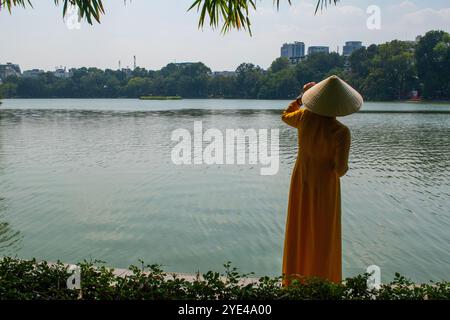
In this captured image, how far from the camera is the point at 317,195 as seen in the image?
3.12 m

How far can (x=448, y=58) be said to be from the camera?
61.8 meters

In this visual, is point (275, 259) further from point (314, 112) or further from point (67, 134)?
point (67, 134)

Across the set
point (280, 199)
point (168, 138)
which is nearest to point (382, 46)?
point (168, 138)

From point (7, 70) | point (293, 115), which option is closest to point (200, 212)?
point (293, 115)

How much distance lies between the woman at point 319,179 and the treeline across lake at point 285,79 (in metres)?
63.2

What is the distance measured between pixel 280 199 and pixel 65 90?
10742 centimetres

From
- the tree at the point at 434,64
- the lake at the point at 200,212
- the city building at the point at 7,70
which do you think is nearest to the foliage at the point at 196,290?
the lake at the point at 200,212

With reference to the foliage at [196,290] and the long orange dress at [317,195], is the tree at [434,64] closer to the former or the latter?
the long orange dress at [317,195]

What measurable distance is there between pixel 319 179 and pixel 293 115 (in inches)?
18.6

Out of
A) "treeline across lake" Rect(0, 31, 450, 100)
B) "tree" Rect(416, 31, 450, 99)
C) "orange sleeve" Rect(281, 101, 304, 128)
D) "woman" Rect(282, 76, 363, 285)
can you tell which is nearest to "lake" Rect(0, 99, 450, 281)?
"woman" Rect(282, 76, 363, 285)

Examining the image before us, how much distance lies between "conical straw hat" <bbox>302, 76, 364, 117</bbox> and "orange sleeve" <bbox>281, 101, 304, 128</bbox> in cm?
12

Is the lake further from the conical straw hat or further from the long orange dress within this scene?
the conical straw hat

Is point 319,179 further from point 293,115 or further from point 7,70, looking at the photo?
point 7,70

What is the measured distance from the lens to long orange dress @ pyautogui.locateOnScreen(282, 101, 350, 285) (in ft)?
10.0
